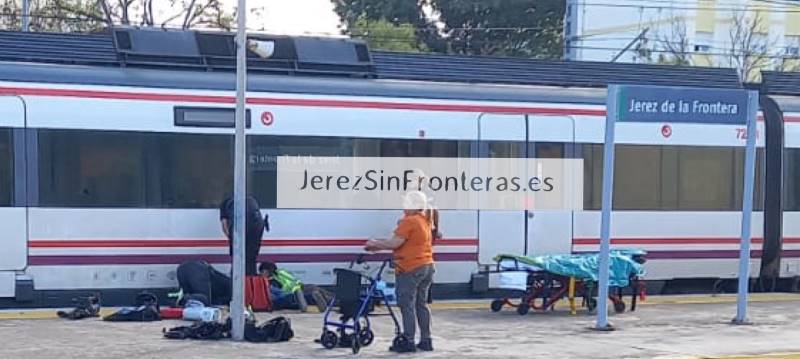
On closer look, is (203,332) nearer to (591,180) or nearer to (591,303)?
(591,303)

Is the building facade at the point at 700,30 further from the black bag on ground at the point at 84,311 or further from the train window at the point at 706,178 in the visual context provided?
the black bag on ground at the point at 84,311

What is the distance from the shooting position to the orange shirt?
12930 millimetres

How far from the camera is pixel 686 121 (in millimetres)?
15172

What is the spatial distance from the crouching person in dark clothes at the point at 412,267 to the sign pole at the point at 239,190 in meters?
1.31

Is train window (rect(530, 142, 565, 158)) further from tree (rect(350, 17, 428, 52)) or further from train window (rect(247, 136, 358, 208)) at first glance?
tree (rect(350, 17, 428, 52))

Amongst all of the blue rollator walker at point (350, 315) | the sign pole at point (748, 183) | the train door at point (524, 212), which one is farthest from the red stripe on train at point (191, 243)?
the blue rollator walker at point (350, 315)

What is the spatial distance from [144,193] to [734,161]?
8.15 m

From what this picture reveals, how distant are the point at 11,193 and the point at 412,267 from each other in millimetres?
5159

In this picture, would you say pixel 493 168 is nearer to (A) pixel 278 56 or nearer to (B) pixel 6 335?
(A) pixel 278 56

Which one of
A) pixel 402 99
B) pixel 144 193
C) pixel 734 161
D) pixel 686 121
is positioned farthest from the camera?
pixel 734 161

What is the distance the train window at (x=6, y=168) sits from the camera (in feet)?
50.5

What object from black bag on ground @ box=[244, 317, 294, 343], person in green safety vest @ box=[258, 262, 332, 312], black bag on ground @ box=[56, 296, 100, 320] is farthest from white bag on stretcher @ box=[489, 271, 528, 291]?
black bag on ground @ box=[56, 296, 100, 320]

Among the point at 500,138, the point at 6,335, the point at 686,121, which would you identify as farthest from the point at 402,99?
the point at 6,335

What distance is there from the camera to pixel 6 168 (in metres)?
15.4
